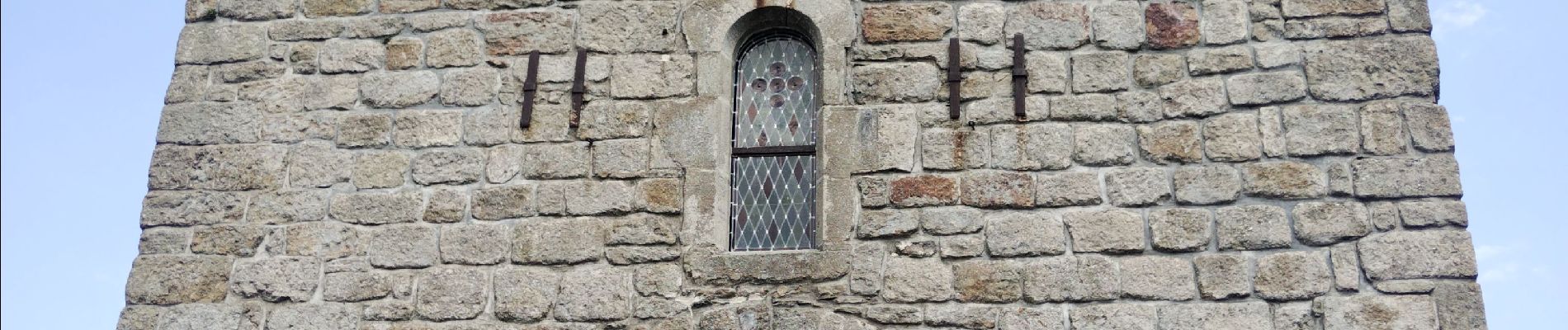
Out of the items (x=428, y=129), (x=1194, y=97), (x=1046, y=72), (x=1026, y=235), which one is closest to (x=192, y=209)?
(x=428, y=129)

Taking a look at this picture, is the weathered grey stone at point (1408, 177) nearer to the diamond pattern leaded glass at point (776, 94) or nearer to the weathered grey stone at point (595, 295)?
the diamond pattern leaded glass at point (776, 94)

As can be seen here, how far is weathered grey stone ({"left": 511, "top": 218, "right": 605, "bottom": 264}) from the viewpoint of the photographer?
5.17 meters

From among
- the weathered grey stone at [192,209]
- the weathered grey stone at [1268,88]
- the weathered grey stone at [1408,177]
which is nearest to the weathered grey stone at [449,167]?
the weathered grey stone at [192,209]

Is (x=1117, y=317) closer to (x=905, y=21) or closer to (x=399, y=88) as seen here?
(x=905, y=21)

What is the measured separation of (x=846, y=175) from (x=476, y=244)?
1.47 meters

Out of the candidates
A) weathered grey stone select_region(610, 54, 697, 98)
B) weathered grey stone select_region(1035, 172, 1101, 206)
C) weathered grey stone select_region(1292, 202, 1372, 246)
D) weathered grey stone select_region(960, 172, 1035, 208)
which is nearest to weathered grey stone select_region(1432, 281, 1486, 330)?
weathered grey stone select_region(1292, 202, 1372, 246)

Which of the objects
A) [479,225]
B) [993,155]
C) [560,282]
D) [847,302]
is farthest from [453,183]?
[993,155]

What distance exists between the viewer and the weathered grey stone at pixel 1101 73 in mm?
5191

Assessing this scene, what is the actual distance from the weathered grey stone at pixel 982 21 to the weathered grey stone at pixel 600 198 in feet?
4.86

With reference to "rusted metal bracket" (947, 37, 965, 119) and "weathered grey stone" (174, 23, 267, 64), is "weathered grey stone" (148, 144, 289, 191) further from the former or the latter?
"rusted metal bracket" (947, 37, 965, 119)

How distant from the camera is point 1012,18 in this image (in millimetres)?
5367

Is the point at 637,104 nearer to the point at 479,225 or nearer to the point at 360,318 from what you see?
the point at 479,225

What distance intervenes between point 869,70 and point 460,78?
169 centimetres

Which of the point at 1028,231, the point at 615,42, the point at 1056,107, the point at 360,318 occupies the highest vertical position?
the point at 615,42
